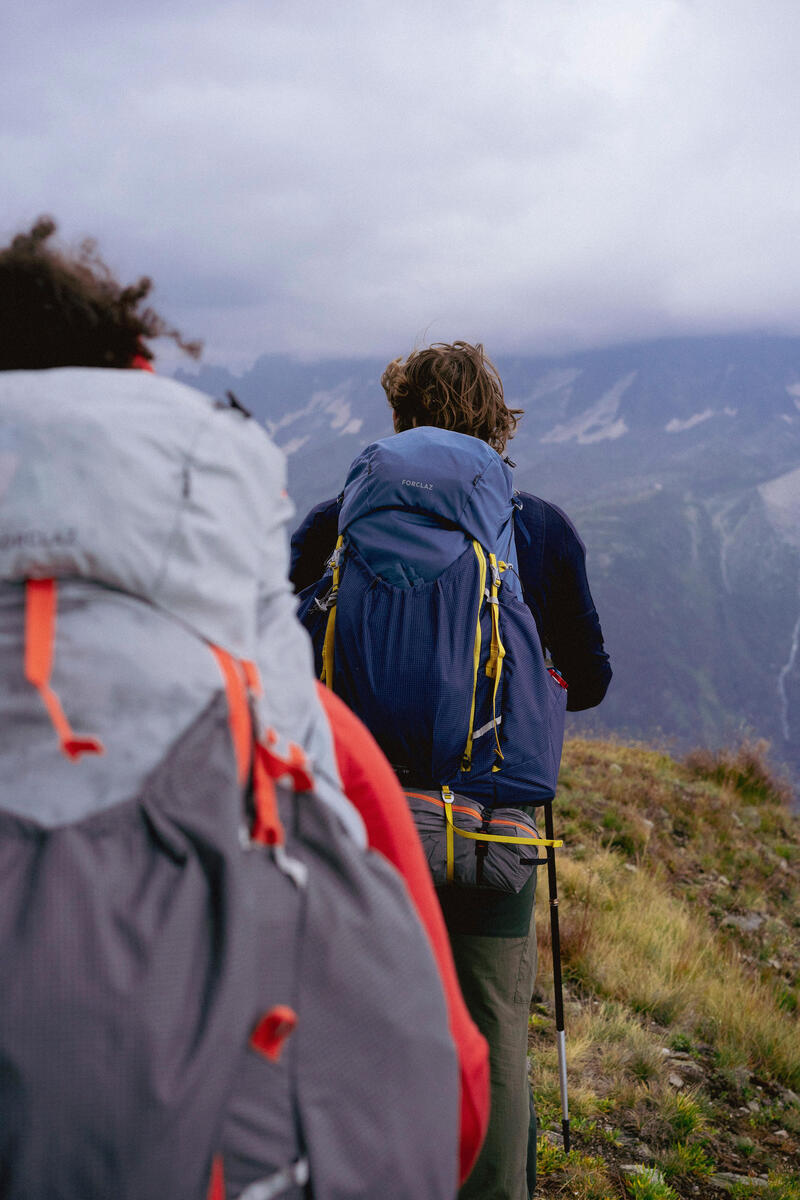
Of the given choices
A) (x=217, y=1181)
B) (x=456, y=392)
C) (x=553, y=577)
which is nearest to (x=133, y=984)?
(x=217, y=1181)

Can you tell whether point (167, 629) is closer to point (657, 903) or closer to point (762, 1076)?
point (762, 1076)

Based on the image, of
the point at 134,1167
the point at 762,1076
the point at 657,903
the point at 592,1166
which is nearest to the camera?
the point at 134,1167

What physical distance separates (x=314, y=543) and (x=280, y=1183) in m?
1.72

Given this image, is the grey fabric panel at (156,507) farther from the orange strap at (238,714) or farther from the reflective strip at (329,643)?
the reflective strip at (329,643)

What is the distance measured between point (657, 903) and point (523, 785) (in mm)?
4333

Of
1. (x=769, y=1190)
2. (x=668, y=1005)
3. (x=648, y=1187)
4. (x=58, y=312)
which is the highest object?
(x=58, y=312)

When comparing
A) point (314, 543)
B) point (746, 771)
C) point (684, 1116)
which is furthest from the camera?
point (746, 771)

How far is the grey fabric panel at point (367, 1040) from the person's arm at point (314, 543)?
1.47 m

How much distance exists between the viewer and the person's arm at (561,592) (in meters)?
2.05

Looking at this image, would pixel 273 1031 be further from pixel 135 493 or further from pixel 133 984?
pixel 135 493

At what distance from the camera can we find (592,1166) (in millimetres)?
2799

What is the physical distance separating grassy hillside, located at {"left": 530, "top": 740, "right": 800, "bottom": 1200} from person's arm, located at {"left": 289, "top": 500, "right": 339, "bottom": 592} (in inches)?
93.4

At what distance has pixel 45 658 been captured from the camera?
80 cm

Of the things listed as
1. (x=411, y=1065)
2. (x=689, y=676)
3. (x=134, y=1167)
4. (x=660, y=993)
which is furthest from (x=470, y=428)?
(x=689, y=676)
